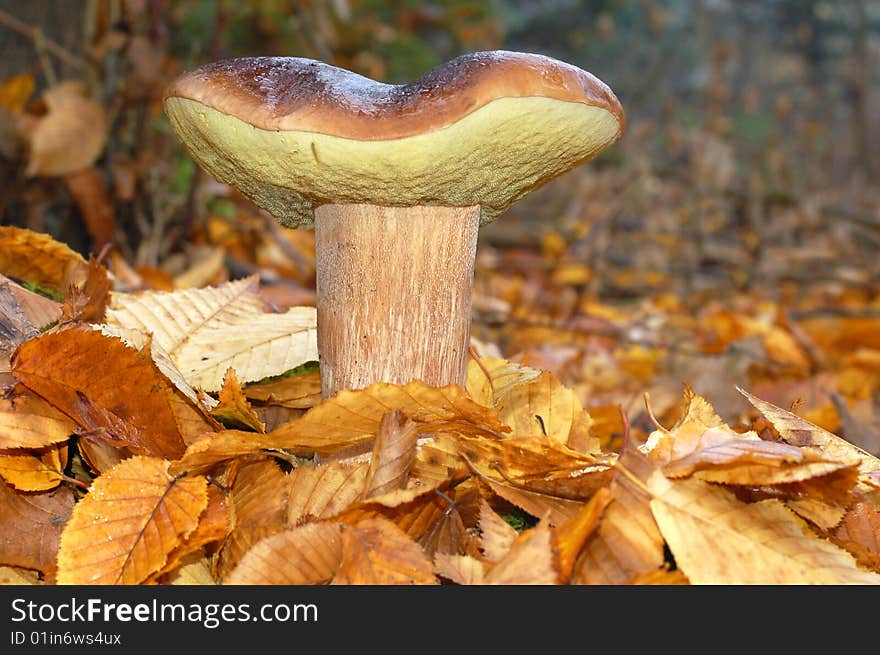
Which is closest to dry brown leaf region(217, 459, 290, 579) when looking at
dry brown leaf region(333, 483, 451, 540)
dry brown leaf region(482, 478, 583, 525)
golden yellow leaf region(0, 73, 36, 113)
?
dry brown leaf region(333, 483, 451, 540)

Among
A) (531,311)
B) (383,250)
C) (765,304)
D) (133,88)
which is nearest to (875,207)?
(765,304)

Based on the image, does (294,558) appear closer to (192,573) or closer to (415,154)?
(192,573)

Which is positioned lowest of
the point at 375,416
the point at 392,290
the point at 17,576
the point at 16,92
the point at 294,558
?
the point at 17,576

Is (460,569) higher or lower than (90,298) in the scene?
lower

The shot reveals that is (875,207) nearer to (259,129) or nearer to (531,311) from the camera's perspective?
(531,311)

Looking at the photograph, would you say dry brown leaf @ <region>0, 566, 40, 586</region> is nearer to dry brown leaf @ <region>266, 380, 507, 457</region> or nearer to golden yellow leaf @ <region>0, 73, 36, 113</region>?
dry brown leaf @ <region>266, 380, 507, 457</region>

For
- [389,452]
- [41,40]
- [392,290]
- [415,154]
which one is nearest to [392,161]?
[415,154]

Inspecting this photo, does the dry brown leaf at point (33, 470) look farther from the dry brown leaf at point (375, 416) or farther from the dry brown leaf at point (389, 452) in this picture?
the dry brown leaf at point (389, 452)

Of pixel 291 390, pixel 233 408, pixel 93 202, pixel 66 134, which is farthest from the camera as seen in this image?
pixel 93 202
